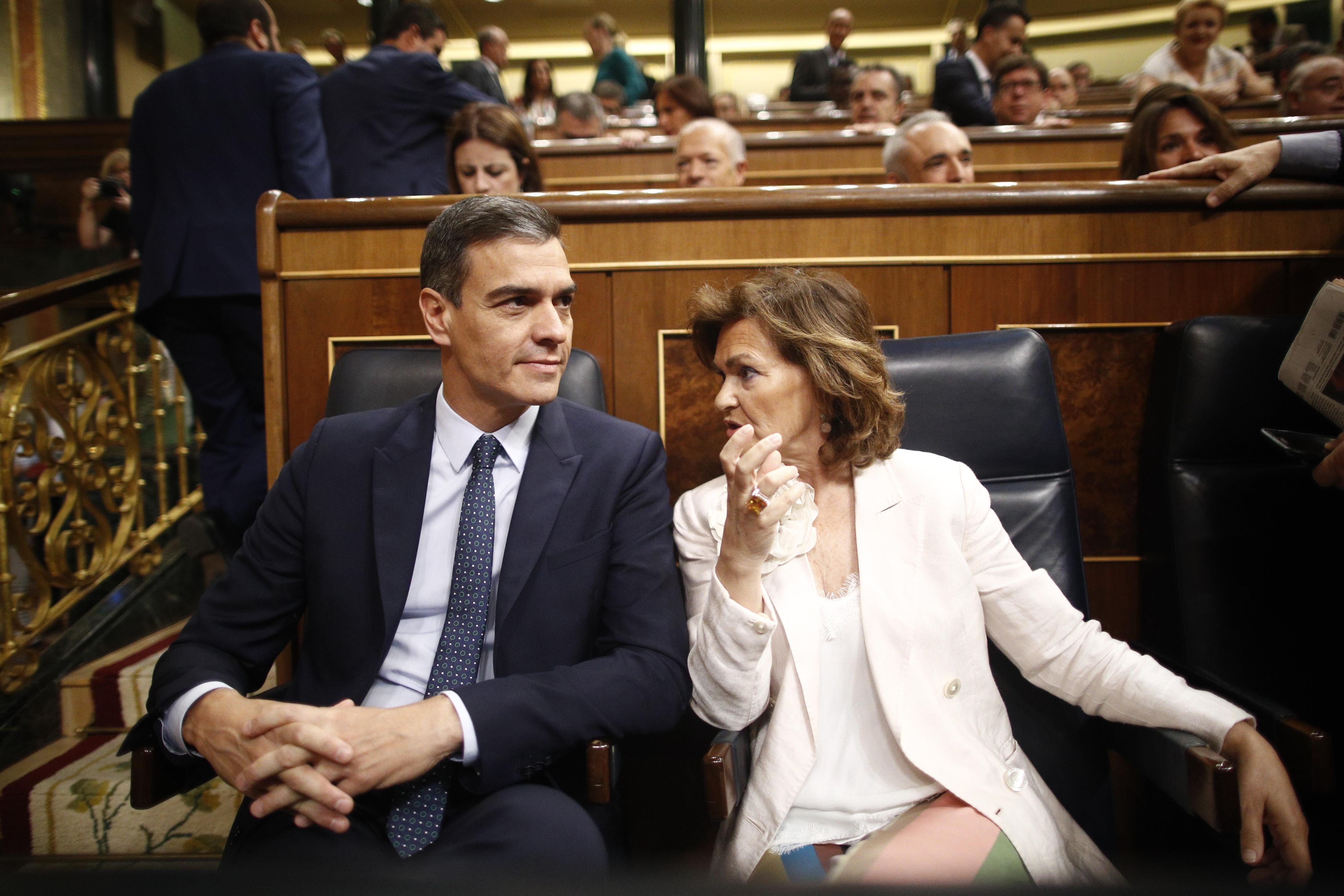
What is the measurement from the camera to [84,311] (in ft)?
13.5

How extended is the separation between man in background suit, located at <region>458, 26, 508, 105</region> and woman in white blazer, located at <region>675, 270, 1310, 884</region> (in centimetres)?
179

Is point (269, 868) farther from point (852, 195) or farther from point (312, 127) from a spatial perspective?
point (312, 127)

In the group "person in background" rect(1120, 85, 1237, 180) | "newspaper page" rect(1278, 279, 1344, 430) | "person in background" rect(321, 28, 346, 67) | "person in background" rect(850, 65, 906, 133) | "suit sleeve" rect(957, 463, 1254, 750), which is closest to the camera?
"suit sleeve" rect(957, 463, 1254, 750)

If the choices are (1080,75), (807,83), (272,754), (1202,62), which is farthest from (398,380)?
(1080,75)

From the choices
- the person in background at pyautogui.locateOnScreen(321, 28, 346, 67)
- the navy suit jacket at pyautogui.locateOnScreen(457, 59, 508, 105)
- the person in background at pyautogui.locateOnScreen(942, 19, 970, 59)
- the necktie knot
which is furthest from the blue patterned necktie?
the person in background at pyautogui.locateOnScreen(942, 19, 970, 59)

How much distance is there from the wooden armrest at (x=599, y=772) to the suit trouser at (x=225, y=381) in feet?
4.86

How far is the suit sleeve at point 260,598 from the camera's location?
3.62ft

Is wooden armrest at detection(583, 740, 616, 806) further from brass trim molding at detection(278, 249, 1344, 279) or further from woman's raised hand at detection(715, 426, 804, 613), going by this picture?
brass trim molding at detection(278, 249, 1344, 279)

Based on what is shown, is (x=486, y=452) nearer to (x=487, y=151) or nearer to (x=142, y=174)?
(x=487, y=151)

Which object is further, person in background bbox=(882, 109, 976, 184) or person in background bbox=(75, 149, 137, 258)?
person in background bbox=(75, 149, 137, 258)

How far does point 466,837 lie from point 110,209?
394cm

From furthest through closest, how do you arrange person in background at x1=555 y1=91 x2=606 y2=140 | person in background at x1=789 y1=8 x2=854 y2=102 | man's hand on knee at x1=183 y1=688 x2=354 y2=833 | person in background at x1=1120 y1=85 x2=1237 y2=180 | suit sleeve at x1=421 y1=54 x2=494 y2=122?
person in background at x1=789 y1=8 x2=854 y2=102 < person in background at x1=555 y1=91 x2=606 y2=140 < suit sleeve at x1=421 y1=54 x2=494 y2=122 < person in background at x1=1120 y1=85 x2=1237 y2=180 < man's hand on knee at x1=183 y1=688 x2=354 y2=833

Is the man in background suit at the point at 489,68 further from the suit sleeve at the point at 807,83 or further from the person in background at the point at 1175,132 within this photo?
the suit sleeve at the point at 807,83

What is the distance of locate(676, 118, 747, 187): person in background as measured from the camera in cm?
250
